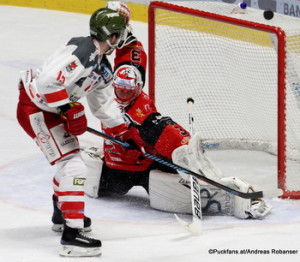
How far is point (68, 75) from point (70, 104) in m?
0.16

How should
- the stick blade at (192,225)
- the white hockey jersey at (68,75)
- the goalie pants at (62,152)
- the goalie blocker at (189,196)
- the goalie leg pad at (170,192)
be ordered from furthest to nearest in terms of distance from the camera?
the goalie leg pad at (170,192) → the goalie blocker at (189,196) → the stick blade at (192,225) → the goalie pants at (62,152) → the white hockey jersey at (68,75)

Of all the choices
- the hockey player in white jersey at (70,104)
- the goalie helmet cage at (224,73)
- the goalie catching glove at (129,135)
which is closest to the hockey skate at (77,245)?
the hockey player in white jersey at (70,104)

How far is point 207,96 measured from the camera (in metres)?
6.10

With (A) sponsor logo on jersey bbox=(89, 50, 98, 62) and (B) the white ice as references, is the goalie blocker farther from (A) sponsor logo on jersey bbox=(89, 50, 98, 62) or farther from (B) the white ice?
(A) sponsor logo on jersey bbox=(89, 50, 98, 62)

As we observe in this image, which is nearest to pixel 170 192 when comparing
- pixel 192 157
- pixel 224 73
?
pixel 192 157

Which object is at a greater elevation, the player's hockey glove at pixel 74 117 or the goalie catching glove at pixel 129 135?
the player's hockey glove at pixel 74 117

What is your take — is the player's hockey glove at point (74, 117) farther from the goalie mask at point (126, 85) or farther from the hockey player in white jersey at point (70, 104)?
the goalie mask at point (126, 85)

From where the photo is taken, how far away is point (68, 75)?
390cm

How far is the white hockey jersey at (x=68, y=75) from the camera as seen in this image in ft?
12.8

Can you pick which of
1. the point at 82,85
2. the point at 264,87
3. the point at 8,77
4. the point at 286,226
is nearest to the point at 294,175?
the point at 286,226

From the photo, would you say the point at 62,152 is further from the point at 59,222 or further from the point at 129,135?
the point at 129,135

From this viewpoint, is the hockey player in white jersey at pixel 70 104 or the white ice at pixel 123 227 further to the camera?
the white ice at pixel 123 227

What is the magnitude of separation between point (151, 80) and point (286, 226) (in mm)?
1516

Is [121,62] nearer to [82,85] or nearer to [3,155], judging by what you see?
[3,155]
